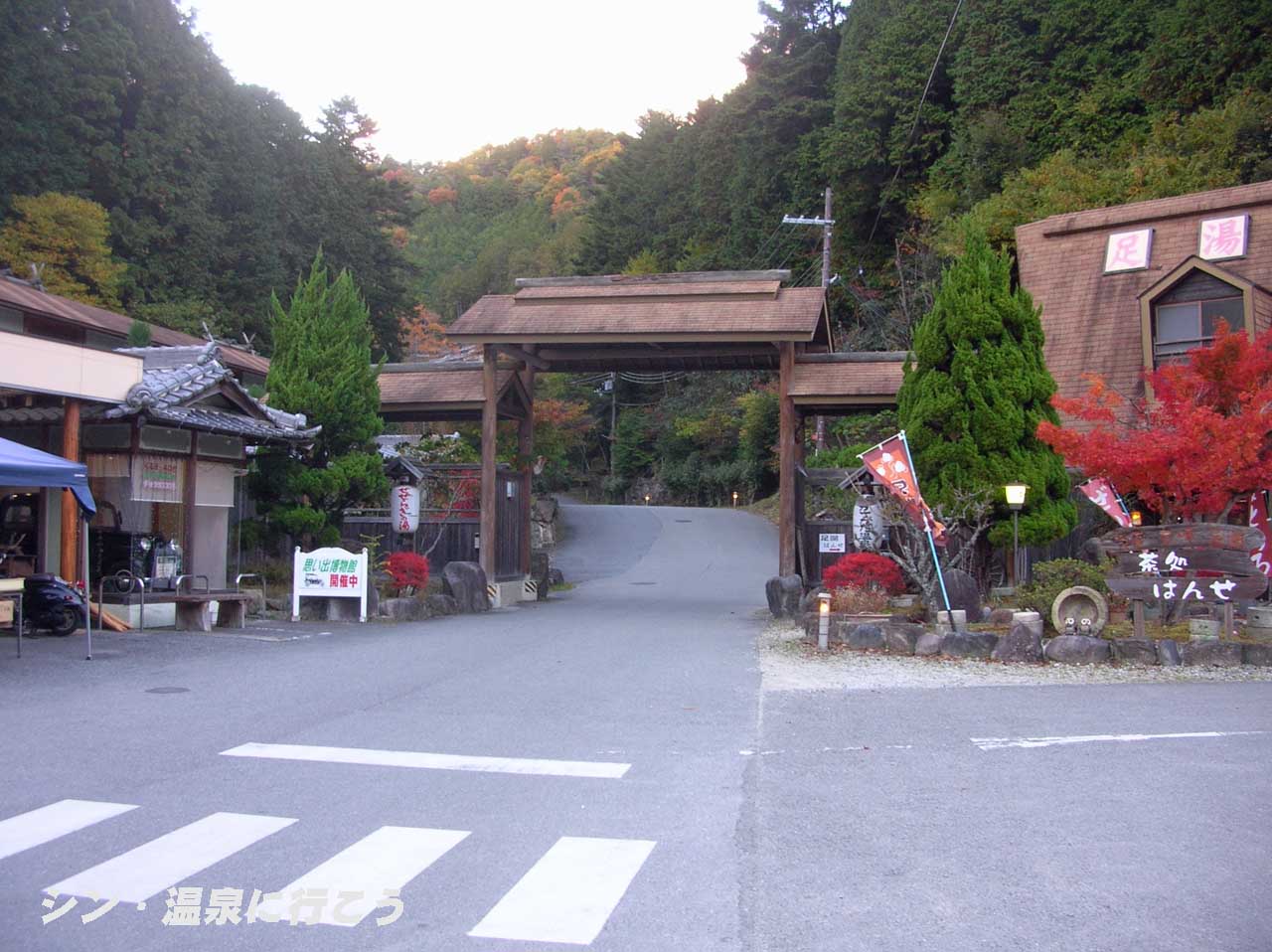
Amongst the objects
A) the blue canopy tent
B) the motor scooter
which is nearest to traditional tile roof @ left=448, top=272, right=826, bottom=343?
the motor scooter

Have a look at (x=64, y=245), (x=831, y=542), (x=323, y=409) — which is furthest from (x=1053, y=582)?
(x=64, y=245)

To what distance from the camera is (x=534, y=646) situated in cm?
1569

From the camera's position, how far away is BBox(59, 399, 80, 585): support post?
1520cm

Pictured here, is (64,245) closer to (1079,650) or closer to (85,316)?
(85,316)

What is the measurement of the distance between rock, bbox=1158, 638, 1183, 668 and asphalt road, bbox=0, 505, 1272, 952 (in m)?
1.47

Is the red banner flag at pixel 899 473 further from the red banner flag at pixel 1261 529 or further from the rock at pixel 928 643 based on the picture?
the red banner flag at pixel 1261 529

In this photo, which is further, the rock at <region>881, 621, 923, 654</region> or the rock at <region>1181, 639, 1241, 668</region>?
the rock at <region>881, 621, 923, 654</region>

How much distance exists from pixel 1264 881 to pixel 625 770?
4091mm

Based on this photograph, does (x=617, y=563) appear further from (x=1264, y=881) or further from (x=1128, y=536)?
(x=1264, y=881)

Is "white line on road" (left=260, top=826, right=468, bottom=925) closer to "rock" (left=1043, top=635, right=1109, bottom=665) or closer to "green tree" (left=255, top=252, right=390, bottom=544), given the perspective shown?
"rock" (left=1043, top=635, right=1109, bottom=665)

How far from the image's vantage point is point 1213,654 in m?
13.6

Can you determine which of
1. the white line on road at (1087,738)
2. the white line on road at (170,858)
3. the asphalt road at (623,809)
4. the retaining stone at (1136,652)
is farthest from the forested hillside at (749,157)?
the white line on road at (170,858)

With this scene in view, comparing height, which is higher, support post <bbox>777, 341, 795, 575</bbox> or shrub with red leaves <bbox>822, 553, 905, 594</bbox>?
support post <bbox>777, 341, 795, 575</bbox>

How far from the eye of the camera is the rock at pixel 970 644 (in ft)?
47.3
